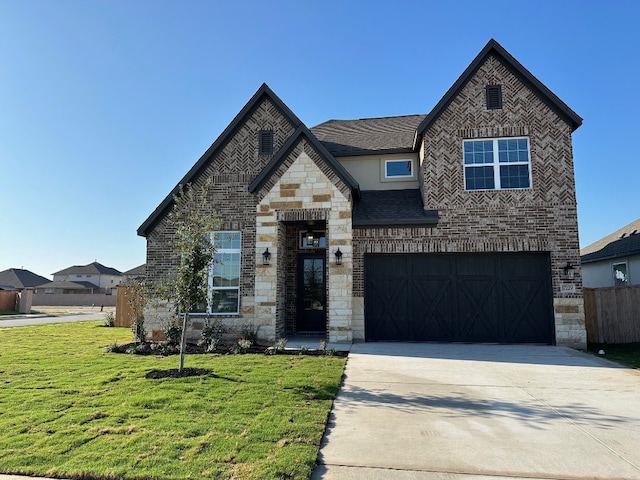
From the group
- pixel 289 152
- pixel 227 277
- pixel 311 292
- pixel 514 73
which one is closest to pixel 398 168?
pixel 289 152

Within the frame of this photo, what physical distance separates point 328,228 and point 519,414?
725 cm

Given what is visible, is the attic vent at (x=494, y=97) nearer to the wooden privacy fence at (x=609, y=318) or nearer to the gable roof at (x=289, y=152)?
the gable roof at (x=289, y=152)

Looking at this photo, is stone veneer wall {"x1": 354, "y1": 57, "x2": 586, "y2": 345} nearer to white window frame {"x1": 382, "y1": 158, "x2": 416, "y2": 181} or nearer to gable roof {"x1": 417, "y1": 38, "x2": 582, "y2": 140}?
gable roof {"x1": 417, "y1": 38, "x2": 582, "y2": 140}

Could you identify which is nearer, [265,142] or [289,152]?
[289,152]

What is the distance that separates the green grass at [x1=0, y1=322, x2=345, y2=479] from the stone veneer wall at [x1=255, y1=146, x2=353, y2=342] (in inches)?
104

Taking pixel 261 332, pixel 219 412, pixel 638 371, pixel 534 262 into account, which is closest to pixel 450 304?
pixel 534 262

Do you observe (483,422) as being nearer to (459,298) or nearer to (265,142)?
(459,298)

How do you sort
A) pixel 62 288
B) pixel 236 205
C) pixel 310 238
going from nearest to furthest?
pixel 236 205
pixel 310 238
pixel 62 288

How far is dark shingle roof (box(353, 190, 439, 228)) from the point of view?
38.0 ft

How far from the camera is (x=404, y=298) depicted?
11.8 metres

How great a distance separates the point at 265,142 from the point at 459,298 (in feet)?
25.1

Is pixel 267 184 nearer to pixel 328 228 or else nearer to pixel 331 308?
pixel 328 228

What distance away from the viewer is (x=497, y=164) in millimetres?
11805

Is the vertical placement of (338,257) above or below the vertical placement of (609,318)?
above
